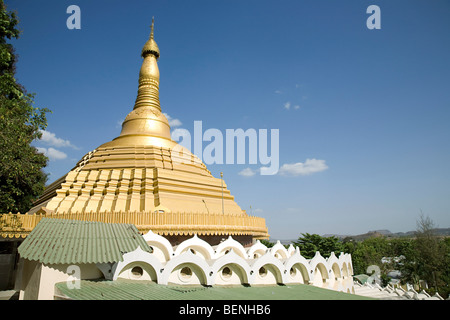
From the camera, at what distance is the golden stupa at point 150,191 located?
13242 mm

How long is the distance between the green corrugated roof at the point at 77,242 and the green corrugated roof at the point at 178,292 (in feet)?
2.36

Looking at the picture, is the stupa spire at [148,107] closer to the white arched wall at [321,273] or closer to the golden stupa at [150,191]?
the golden stupa at [150,191]

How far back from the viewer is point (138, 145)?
20047 mm

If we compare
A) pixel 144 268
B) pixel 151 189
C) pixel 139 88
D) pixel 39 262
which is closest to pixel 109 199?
pixel 151 189

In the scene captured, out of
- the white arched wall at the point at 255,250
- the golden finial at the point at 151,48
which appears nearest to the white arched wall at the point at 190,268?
the white arched wall at the point at 255,250

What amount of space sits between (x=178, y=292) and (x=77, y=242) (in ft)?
10.3

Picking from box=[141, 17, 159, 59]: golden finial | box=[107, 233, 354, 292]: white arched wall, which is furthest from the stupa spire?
box=[107, 233, 354, 292]: white arched wall

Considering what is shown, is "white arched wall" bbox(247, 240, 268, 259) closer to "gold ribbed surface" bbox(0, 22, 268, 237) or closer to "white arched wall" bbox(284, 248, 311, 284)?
"gold ribbed surface" bbox(0, 22, 268, 237)

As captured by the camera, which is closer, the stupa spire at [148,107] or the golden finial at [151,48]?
the stupa spire at [148,107]

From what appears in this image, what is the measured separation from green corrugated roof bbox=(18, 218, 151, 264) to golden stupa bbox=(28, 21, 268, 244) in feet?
12.3

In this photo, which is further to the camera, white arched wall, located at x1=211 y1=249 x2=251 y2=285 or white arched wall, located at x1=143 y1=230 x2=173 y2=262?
white arched wall, located at x1=143 y1=230 x2=173 y2=262

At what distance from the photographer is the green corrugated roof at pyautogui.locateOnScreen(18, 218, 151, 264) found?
684cm
